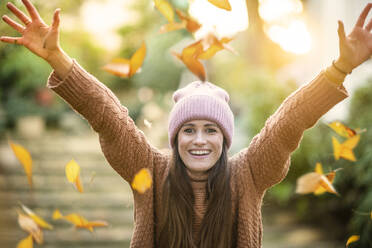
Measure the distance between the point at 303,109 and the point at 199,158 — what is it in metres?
0.60

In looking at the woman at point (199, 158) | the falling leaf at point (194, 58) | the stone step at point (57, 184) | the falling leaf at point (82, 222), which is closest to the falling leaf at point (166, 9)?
the falling leaf at point (194, 58)

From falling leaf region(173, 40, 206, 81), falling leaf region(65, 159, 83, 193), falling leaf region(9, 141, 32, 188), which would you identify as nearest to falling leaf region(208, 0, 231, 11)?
falling leaf region(173, 40, 206, 81)

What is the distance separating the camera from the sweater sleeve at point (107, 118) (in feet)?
6.17

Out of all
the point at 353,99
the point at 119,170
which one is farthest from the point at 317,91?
the point at 353,99

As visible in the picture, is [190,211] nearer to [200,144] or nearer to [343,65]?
[200,144]

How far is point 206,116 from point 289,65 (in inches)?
394

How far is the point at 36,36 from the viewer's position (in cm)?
183

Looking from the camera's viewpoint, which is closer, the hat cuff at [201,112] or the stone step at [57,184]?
the hat cuff at [201,112]

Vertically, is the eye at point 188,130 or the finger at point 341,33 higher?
the finger at point 341,33

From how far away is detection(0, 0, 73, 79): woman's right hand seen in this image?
1794 mm

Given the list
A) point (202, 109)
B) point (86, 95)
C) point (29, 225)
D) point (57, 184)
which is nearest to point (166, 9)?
point (202, 109)

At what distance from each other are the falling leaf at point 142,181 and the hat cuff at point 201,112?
25 cm

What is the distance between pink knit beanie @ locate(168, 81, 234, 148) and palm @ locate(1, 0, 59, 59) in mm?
731

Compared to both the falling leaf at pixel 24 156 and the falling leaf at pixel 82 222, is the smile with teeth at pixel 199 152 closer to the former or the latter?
the falling leaf at pixel 82 222
